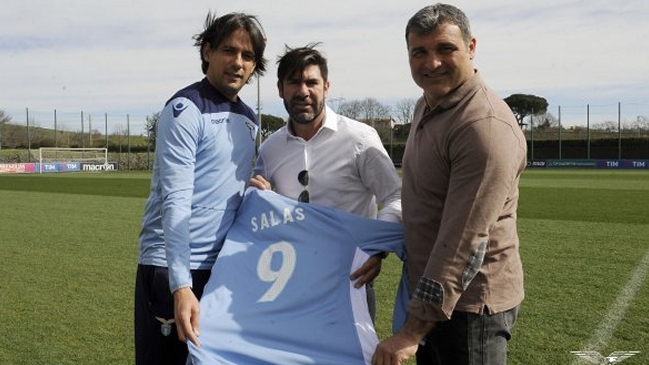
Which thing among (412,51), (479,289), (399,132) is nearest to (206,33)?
(412,51)

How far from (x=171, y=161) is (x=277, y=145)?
82 centimetres

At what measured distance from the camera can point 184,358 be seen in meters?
2.96

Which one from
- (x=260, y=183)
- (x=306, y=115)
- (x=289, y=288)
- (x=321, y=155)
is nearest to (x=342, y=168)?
(x=321, y=155)

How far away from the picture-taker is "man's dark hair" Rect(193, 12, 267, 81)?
281 centimetres

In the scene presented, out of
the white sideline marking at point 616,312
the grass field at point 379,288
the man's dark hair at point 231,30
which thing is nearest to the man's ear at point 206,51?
the man's dark hair at point 231,30

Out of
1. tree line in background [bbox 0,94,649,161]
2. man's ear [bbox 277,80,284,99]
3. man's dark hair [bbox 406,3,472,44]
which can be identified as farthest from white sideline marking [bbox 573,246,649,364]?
tree line in background [bbox 0,94,649,161]

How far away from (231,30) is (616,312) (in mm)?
4775

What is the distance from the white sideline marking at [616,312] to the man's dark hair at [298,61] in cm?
305

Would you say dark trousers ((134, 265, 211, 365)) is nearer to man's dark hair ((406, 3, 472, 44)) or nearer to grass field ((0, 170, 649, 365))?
man's dark hair ((406, 3, 472, 44))

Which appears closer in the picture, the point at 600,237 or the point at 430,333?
the point at 430,333

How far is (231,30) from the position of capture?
2805 mm

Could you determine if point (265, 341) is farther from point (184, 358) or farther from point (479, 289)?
point (479, 289)

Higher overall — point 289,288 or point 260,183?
point 260,183

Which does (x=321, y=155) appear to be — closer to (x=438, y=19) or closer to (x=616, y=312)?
(x=438, y=19)
